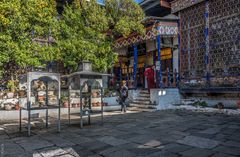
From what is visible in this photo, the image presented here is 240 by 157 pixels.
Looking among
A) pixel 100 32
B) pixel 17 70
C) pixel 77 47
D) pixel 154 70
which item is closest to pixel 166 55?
pixel 154 70

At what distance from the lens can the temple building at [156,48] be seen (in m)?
13.4

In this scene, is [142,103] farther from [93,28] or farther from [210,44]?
[93,28]

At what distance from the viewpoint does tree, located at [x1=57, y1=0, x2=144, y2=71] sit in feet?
42.3

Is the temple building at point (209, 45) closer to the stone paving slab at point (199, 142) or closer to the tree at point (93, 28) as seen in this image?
the tree at point (93, 28)

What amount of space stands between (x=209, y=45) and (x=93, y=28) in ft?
23.1

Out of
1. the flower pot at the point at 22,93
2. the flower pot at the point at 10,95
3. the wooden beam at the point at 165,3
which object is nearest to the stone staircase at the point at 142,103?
the flower pot at the point at 22,93

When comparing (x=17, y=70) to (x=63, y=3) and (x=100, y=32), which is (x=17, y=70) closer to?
(x=100, y=32)

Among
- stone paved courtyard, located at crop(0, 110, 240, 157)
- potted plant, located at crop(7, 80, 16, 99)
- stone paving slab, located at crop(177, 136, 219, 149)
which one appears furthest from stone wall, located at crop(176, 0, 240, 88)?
potted plant, located at crop(7, 80, 16, 99)

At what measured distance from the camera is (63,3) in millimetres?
16594

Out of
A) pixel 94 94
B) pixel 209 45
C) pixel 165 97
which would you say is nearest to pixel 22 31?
pixel 94 94

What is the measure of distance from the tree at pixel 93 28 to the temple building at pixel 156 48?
3.93 feet

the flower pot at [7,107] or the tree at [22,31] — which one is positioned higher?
the tree at [22,31]

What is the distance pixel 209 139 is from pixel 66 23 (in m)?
11.1

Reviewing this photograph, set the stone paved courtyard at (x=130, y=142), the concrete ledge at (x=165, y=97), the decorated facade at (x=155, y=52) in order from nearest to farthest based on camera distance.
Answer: the stone paved courtyard at (x=130, y=142), the concrete ledge at (x=165, y=97), the decorated facade at (x=155, y=52)
